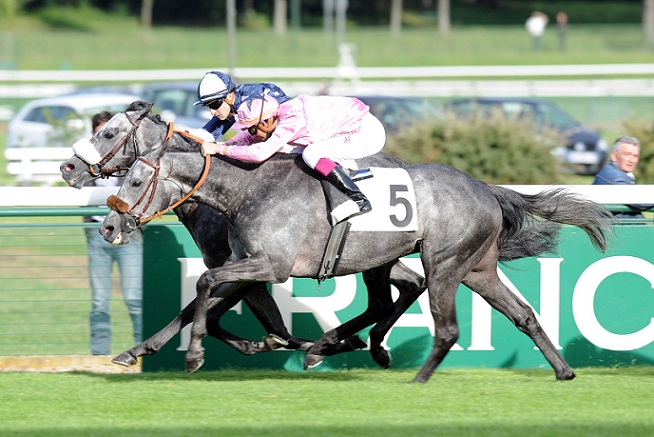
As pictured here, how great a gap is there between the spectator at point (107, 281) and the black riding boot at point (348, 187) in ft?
5.32

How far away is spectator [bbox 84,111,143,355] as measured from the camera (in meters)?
7.13

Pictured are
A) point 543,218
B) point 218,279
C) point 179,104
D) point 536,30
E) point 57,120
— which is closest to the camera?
point 218,279

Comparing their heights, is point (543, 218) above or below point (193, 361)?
above

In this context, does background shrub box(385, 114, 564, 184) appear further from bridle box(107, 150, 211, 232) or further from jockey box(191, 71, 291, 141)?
bridle box(107, 150, 211, 232)

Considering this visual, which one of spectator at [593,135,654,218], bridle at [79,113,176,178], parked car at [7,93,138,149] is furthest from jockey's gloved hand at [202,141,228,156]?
parked car at [7,93,138,149]

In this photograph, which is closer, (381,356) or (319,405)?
(319,405)

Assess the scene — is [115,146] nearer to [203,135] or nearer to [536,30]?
[203,135]

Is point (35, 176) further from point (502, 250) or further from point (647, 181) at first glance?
point (502, 250)

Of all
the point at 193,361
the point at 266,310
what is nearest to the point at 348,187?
the point at 266,310

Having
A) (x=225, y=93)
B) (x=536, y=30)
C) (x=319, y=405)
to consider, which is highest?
(x=536, y=30)

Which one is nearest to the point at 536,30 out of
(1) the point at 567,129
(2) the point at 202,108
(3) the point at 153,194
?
(1) the point at 567,129

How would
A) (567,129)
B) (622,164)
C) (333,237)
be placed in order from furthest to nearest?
(567,129)
(622,164)
(333,237)

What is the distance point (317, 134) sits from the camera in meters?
6.36

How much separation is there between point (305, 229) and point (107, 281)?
1.72 metres
